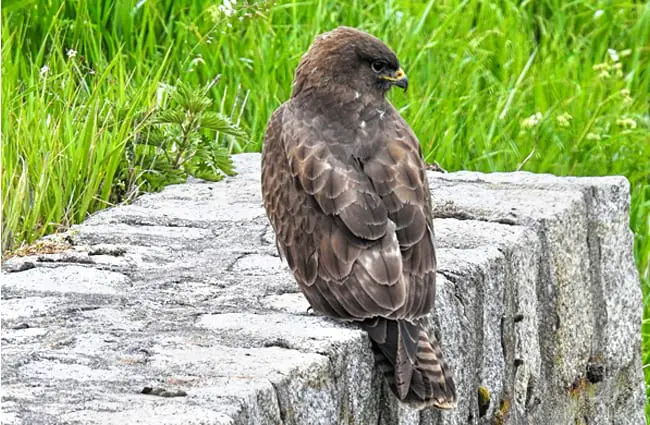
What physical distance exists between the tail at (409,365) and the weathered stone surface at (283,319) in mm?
53

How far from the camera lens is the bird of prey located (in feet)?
13.4

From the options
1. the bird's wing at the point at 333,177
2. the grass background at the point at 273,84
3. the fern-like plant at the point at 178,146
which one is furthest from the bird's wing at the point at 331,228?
the fern-like plant at the point at 178,146

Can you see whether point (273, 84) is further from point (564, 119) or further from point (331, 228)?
point (331, 228)

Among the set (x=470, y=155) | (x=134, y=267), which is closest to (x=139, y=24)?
(x=470, y=155)

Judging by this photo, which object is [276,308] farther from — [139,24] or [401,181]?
[139,24]

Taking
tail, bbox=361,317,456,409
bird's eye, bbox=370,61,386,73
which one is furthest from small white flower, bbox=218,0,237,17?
tail, bbox=361,317,456,409

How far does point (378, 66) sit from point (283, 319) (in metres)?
1.08

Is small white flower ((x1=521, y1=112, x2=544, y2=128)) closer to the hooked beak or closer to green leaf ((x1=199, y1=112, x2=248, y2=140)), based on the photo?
green leaf ((x1=199, y1=112, x2=248, y2=140))

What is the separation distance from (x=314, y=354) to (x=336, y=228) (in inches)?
21.7

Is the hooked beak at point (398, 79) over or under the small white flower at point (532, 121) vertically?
over

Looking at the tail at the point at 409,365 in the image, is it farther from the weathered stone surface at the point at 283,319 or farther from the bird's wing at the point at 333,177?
the bird's wing at the point at 333,177

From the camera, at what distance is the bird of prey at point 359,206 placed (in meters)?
4.09

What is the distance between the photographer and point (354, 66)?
16.0 ft

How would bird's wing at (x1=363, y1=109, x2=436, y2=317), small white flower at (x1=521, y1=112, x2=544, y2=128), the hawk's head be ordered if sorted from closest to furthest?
bird's wing at (x1=363, y1=109, x2=436, y2=317), the hawk's head, small white flower at (x1=521, y1=112, x2=544, y2=128)
